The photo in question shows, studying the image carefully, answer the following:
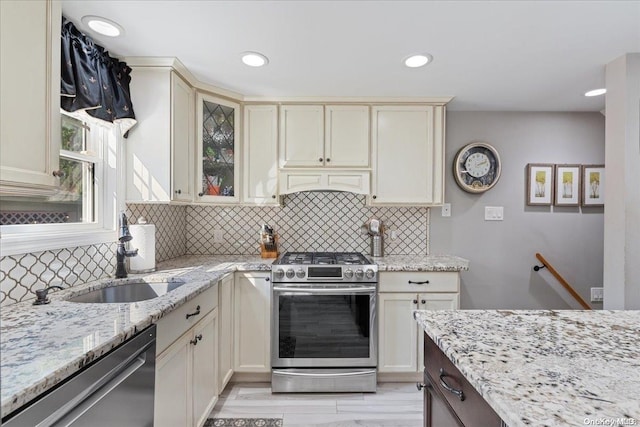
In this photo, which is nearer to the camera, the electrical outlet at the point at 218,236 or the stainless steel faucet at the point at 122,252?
the stainless steel faucet at the point at 122,252

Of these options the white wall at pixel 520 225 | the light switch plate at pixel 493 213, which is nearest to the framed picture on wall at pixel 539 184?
the white wall at pixel 520 225

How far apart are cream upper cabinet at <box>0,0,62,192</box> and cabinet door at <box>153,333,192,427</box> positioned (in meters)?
0.86

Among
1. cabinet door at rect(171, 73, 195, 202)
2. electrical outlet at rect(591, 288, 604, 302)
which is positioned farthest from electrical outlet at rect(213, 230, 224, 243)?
electrical outlet at rect(591, 288, 604, 302)

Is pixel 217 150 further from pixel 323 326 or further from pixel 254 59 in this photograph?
pixel 323 326

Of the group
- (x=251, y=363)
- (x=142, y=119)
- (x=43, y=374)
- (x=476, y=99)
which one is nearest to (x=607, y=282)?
(x=476, y=99)

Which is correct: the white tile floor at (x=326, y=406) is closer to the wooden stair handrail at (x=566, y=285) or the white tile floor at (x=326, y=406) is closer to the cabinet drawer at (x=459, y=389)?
the cabinet drawer at (x=459, y=389)

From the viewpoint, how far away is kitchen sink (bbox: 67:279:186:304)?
5.39 feet

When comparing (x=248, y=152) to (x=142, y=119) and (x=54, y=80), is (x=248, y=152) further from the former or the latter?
(x=54, y=80)

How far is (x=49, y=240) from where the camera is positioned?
4.73 ft

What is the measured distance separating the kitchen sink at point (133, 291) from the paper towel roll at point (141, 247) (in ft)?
0.66

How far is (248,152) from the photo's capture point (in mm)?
2549

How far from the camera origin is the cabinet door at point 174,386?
1284 mm

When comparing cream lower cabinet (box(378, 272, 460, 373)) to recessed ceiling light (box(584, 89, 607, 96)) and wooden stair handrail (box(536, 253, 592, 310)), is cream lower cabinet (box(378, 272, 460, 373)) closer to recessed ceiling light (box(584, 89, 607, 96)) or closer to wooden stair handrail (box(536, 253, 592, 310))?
wooden stair handrail (box(536, 253, 592, 310))

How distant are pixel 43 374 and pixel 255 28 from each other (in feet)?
5.52
